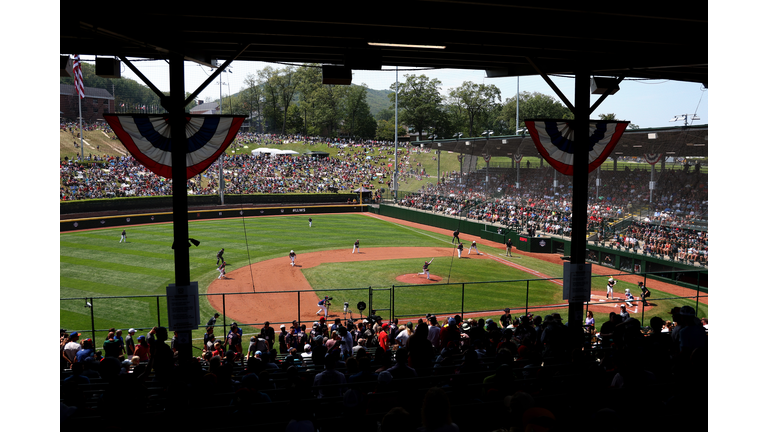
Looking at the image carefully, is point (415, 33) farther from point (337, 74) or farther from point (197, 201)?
point (197, 201)

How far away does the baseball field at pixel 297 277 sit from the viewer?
20.1 metres

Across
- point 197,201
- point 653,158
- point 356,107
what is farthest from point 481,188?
point 356,107

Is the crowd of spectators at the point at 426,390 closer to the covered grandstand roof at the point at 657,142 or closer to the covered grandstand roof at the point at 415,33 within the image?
the covered grandstand roof at the point at 415,33

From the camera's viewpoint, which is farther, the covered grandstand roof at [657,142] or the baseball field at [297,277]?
the covered grandstand roof at [657,142]

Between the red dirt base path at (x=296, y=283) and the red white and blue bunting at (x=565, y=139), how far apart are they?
746 centimetres

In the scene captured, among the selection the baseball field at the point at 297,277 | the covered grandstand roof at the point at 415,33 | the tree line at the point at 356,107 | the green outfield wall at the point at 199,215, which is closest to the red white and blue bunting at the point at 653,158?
the baseball field at the point at 297,277

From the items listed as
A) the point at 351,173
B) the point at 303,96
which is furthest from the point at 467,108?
the point at 351,173

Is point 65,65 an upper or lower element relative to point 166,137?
upper

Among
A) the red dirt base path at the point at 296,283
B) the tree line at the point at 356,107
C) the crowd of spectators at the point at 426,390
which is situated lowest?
the red dirt base path at the point at 296,283

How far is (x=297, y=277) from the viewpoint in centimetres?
2697

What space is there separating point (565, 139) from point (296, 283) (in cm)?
1822

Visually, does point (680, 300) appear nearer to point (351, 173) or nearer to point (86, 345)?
point (86, 345)

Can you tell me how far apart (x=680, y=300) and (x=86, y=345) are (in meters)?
22.2

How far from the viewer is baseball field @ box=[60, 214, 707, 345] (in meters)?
20.1
